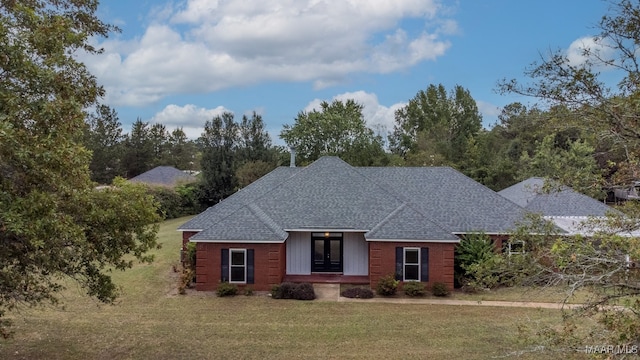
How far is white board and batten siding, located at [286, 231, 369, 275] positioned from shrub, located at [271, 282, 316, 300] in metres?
3.32

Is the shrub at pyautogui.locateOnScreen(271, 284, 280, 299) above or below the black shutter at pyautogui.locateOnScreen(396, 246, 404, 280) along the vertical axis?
below

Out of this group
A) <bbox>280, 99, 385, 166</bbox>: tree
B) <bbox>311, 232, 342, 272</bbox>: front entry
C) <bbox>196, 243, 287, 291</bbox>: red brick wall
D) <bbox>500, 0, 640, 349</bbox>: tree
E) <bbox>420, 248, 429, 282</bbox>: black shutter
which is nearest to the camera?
<bbox>500, 0, 640, 349</bbox>: tree

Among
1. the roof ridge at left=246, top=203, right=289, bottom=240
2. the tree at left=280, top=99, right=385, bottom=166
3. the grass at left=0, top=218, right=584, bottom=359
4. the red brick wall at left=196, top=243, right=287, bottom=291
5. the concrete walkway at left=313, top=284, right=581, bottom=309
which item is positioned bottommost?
the grass at left=0, top=218, right=584, bottom=359

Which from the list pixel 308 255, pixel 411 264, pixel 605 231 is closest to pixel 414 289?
pixel 411 264

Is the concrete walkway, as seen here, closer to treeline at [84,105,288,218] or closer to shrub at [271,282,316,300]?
shrub at [271,282,316,300]

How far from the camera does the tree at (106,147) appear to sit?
62.7 metres

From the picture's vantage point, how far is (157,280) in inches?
892

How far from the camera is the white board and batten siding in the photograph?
75.9ft

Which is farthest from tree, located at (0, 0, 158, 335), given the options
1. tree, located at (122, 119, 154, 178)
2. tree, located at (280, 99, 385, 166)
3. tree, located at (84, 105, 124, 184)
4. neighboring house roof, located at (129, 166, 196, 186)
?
tree, located at (122, 119, 154, 178)

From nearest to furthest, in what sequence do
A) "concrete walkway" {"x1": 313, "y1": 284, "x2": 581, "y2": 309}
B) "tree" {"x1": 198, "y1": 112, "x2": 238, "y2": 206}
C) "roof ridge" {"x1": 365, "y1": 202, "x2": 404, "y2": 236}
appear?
1. "concrete walkway" {"x1": 313, "y1": 284, "x2": 581, "y2": 309}
2. "roof ridge" {"x1": 365, "y1": 202, "x2": 404, "y2": 236}
3. "tree" {"x1": 198, "y1": 112, "x2": 238, "y2": 206}

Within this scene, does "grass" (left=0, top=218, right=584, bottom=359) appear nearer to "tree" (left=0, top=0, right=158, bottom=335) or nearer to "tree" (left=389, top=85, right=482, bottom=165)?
"tree" (left=0, top=0, right=158, bottom=335)

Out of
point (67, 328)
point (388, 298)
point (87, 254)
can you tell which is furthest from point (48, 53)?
point (388, 298)

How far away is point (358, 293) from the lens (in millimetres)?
19797

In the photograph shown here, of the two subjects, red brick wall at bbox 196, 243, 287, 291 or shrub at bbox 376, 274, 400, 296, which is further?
red brick wall at bbox 196, 243, 287, 291
